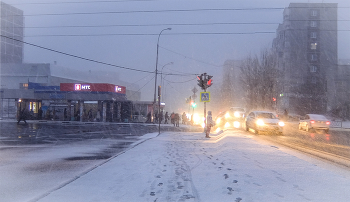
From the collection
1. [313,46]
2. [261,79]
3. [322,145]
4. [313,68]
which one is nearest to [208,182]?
[322,145]

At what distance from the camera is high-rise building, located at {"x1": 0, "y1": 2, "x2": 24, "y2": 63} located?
75488 millimetres

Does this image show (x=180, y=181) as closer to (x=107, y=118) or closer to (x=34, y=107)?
(x=107, y=118)

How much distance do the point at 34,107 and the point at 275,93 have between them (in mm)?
38203

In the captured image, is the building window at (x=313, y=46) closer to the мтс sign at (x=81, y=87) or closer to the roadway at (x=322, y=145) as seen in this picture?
the roadway at (x=322, y=145)

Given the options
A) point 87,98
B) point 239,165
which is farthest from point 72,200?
point 87,98

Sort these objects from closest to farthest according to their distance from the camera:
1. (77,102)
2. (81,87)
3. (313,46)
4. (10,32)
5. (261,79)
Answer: (81,87)
(77,102)
(261,79)
(313,46)
(10,32)

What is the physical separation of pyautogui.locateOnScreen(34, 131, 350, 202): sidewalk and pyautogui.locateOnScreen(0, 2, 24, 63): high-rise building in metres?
79.3

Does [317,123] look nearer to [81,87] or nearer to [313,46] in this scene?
[81,87]

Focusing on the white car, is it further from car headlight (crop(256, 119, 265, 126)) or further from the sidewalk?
the sidewalk

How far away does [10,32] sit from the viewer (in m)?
77.9

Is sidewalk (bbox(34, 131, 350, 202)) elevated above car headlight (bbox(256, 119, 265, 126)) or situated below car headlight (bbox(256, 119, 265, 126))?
below

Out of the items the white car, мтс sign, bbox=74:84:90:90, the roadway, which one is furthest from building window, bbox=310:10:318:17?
мтс sign, bbox=74:84:90:90

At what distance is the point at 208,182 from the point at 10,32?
85.8 meters

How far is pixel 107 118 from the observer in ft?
→ 138
